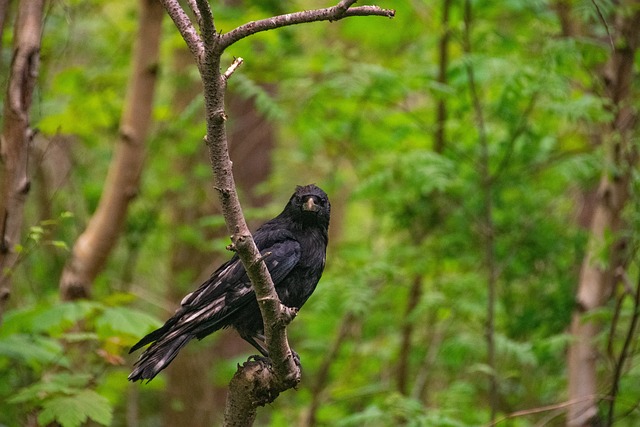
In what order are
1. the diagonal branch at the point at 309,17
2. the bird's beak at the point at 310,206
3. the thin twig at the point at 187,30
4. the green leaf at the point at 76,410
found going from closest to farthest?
the diagonal branch at the point at 309,17
the thin twig at the point at 187,30
the green leaf at the point at 76,410
the bird's beak at the point at 310,206

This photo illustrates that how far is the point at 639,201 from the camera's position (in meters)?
4.81

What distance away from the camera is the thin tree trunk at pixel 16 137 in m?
3.63

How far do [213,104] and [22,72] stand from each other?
5.84 feet

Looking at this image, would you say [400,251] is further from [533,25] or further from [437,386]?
[437,386]

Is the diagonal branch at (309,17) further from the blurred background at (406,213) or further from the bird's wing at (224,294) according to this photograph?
the blurred background at (406,213)

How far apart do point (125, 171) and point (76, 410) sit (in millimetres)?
2156

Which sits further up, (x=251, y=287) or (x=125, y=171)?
(x=125, y=171)

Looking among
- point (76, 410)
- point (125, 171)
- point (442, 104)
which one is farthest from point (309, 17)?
point (442, 104)

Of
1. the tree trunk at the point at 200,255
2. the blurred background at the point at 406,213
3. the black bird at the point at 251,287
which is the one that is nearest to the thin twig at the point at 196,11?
the black bird at the point at 251,287

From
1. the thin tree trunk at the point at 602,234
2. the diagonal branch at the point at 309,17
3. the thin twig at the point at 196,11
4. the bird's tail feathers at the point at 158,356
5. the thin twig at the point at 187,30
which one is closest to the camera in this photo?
the diagonal branch at the point at 309,17

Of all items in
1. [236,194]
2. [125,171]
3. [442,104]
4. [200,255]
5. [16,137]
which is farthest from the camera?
[200,255]

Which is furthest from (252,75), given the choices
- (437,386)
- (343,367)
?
(437,386)

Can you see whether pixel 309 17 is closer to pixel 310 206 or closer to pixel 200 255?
pixel 310 206

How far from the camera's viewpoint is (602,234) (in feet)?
17.5
